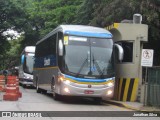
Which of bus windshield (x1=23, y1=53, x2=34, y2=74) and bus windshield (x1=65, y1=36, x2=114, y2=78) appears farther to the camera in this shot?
bus windshield (x1=23, y1=53, x2=34, y2=74)

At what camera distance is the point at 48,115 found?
42.8 ft

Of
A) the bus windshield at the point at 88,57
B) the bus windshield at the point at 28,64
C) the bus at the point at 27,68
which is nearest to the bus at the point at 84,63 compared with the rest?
the bus windshield at the point at 88,57

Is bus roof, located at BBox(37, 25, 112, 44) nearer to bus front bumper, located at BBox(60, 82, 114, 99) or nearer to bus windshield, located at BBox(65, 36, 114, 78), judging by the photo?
bus windshield, located at BBox(65, 36, 114, 78)

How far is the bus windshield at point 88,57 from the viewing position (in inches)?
703

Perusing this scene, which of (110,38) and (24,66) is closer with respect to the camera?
(110,38)

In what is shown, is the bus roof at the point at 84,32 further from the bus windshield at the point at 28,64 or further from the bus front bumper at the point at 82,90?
the bus windshield at the point at 28,64

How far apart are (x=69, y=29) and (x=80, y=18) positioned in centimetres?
1512

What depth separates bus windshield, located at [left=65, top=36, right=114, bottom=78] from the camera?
17844 millimetres

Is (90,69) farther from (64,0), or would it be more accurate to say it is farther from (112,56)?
(64,0)

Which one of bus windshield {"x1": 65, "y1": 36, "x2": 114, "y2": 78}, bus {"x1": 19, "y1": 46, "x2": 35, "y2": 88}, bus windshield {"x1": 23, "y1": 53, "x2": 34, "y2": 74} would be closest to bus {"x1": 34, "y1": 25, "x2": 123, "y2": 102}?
bus windshield {"x1": 65, "y1": 36, "x2": 114, "y2": 78}

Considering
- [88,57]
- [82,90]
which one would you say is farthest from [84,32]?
[82,90]

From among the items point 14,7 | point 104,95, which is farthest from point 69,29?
point 14,7

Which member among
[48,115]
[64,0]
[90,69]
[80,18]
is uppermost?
[64,0]

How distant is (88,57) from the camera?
1802cm
